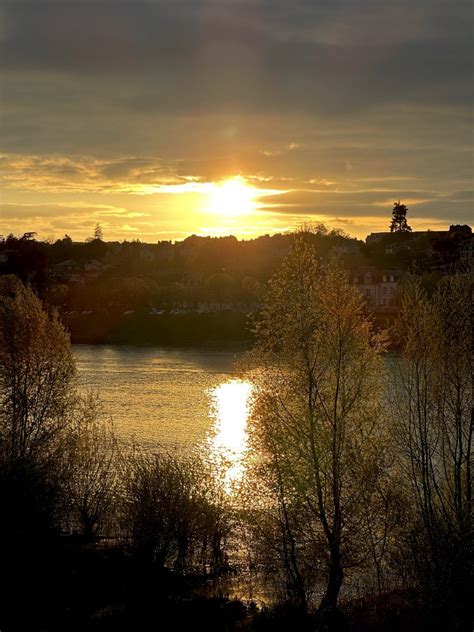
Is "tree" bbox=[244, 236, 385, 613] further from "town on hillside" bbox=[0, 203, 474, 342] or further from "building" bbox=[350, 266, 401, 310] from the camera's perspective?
"building" bbox=[350, 266, 401, 310]

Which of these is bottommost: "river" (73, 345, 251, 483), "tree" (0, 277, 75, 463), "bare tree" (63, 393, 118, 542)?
"river" (73, 345, 251, 483)

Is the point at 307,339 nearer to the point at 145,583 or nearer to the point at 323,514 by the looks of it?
the point at 323,514

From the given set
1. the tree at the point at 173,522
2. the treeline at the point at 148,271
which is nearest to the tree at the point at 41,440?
the tree at the point at 173,522

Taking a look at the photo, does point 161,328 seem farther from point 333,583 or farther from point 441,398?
point 333,583

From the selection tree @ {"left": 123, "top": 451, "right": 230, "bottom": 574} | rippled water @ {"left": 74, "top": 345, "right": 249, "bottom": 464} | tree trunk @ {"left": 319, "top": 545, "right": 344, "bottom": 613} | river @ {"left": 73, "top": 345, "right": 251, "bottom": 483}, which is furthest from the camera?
rippled water @ {"left": 74, "top": 345, "right": 249, "bottom": 464}

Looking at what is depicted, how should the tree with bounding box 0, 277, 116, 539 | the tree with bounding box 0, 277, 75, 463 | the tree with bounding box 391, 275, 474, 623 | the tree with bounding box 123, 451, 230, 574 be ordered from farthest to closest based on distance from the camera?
the tree with bounding box 0, 277, 75, 463 < the tree with bounding box 0, 277, 116, 539 < the tree with bounding box 123, 451, 230, 574 < the tree with bounding box 391, 275, 474, 623

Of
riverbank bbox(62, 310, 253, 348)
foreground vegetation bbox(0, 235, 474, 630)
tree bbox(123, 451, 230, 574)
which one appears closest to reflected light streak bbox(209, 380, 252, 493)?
foreground vegetation bbox(0, 235, 474, 630)

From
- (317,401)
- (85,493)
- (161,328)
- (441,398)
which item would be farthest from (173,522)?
(161,328)

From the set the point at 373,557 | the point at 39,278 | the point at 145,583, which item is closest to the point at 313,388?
the point at 373,557

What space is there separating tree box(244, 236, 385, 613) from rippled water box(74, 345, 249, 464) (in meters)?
2.32

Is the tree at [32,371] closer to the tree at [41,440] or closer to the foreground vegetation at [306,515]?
the tree at [41,440]

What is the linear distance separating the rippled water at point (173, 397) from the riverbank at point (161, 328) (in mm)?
13181

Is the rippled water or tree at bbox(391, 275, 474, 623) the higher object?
tree at bbox(391, 275, 474, 623)

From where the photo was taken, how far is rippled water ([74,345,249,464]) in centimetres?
2806
